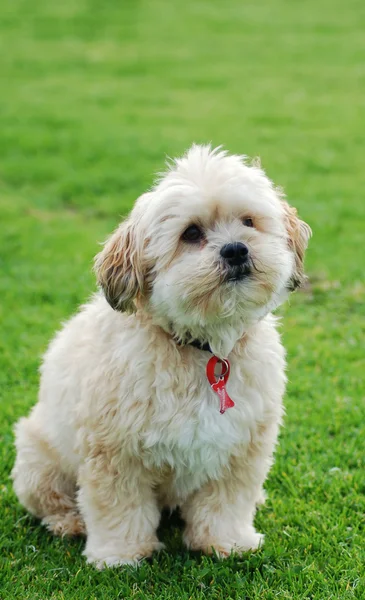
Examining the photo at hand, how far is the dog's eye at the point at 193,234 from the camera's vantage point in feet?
10.1

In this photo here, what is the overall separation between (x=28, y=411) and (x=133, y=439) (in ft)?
5.38

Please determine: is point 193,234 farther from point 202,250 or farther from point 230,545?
point 230,545

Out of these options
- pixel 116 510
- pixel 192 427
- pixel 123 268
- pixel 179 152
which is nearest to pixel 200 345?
pixel 192 427

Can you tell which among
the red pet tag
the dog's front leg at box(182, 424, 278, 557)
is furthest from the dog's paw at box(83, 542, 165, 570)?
the red pet tag

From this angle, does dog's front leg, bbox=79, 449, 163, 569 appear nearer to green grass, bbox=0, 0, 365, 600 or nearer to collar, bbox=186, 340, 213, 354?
green grass, bbox=0, 0, 365, 600

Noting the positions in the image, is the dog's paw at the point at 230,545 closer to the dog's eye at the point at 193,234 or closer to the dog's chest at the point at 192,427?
the dog's chest at the point at 192,427

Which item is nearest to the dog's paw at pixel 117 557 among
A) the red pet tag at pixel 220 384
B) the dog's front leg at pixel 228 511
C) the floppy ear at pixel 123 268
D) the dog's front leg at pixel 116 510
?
the dog's front leg at pixel 116 510

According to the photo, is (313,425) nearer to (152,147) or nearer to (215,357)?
(215,357)

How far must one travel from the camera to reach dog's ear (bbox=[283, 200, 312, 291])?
330cm

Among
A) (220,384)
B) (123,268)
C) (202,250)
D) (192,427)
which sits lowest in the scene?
(192,427)

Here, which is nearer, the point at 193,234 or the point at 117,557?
the point at 193,234

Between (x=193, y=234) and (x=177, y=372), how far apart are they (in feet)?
1.85

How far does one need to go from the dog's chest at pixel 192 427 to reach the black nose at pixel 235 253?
53 centimetres

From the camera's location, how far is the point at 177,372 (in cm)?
322
